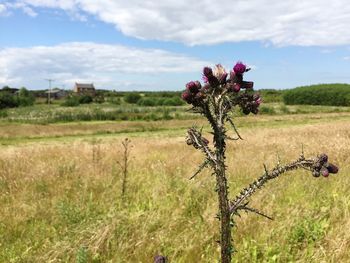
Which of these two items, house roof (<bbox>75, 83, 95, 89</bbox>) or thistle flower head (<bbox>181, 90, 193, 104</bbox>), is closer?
thistle flower head (<bbox>181, 90, 193, 104</bbox>)

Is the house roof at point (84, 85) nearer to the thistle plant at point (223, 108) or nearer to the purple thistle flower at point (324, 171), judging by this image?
the thistle plant at point (223, 108)

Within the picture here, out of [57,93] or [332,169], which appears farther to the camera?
[57,93]

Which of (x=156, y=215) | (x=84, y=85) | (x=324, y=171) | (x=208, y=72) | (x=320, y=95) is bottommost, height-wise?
(x=156, y=215)

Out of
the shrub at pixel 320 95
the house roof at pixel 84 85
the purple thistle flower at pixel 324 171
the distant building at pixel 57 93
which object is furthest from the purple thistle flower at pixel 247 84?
the house roof at pixel 84 85

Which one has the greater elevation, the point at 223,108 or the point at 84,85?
the point at 84,85

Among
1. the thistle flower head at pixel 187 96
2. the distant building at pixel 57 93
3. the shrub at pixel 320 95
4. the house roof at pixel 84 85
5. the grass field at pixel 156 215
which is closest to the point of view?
the thistle flower head at pixel 187 96

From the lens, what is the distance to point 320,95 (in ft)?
392

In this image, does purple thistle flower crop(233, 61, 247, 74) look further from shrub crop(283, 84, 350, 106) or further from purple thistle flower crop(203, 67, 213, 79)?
shrub crop(283, 84, 350, 106)

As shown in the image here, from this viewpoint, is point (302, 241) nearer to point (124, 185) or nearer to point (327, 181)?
point (327, 181)

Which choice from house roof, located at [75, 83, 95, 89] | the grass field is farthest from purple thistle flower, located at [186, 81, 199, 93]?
house roof, located at [75, 83, 95, 89]

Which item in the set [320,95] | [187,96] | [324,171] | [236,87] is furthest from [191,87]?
[320,95]

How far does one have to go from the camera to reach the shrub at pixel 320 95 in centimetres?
11349

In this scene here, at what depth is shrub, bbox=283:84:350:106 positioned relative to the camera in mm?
113488

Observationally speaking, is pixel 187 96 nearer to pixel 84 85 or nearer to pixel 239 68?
pixel 239 68
